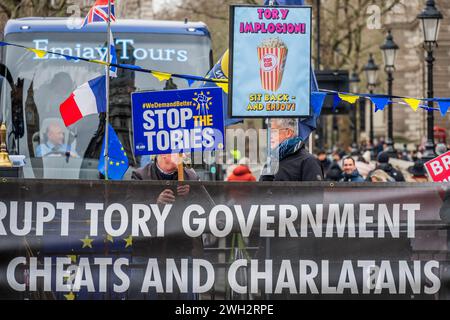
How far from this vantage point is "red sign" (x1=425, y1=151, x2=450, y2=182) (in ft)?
37.6

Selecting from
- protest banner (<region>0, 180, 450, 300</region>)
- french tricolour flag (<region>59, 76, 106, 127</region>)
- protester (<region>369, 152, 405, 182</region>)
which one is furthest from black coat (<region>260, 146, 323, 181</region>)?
protester (<region>369, 152, 405, 182</region>)

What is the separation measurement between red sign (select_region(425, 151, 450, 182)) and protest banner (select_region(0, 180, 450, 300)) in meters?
2.25

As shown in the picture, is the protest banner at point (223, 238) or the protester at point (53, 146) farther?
the protester at point (53, 146)

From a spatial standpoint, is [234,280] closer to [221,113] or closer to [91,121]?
[221,113]

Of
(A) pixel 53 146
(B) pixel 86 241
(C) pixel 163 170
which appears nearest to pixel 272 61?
(C) pixel 163 170

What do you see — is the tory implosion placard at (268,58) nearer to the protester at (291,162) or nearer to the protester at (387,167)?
the protester at (291,162)

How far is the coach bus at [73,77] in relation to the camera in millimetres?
15547

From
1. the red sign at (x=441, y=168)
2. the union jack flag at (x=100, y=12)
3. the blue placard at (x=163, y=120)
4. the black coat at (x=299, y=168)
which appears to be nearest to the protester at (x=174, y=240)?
the blue placard at (x=163, y=120)

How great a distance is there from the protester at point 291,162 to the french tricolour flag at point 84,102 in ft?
6.28

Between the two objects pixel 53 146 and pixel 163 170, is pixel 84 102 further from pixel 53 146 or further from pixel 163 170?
pixel 53 146

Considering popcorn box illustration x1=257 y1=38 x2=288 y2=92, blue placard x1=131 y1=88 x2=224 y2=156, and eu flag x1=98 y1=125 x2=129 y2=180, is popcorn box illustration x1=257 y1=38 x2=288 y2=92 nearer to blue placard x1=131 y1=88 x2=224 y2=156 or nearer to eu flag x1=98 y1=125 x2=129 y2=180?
blue placard x1=131 y1=88 x2=224 y2=156

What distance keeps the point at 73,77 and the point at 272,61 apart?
5055 millimetres

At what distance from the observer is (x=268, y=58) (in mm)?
11281
